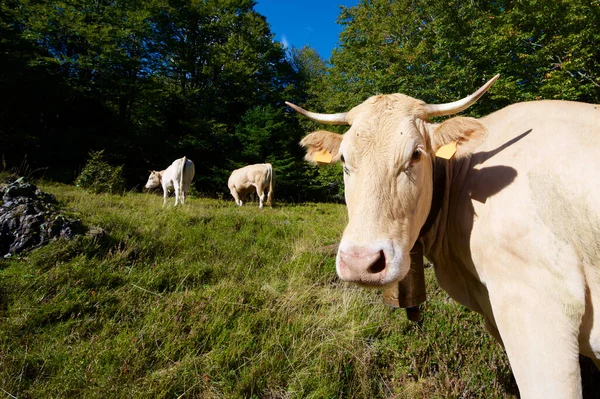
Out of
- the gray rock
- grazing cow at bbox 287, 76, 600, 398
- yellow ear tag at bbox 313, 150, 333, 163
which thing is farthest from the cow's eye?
the gray rock

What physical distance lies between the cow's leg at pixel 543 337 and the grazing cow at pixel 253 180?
13.7 meters

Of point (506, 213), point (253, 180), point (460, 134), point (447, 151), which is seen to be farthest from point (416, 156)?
point (253, 180)

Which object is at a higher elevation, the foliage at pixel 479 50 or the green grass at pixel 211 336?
the foliage at pixel 479 50

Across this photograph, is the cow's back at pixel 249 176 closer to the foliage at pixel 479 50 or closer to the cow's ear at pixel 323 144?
the foliage at pixel 479 50

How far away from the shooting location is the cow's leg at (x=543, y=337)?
148 centimetres

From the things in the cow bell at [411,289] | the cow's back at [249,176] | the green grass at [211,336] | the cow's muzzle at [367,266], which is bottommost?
the green grass at [211,336]

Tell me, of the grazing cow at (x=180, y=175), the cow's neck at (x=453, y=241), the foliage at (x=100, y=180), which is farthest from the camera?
the grazing cow at (x=180, y=175)

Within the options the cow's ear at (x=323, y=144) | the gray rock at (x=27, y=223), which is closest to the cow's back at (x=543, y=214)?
the cow's ear at (x=323, y=144)

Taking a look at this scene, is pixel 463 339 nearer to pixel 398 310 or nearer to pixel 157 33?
pixel 398 310

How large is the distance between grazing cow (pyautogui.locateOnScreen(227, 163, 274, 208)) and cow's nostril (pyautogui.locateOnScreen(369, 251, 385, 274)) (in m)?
13.6

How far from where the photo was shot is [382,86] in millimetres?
17672

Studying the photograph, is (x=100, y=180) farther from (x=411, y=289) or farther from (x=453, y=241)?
(x=453, y=241)

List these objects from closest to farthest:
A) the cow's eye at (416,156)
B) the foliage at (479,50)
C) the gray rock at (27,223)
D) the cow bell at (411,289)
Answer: the cow's eye at (416,156) < the cow bell at (411,289) < the gray rock at (27,223) < the foliage at (479,50)

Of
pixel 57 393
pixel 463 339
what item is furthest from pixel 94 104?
pixel 463 339
